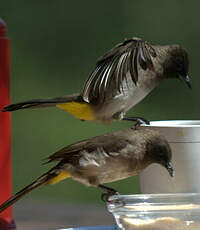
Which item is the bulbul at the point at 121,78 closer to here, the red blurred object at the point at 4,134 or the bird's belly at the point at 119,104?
the bird's belly at the point at 119,104

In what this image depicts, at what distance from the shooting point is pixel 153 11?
5.74ft

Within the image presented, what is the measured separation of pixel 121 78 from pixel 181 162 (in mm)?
165

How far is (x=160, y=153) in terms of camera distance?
0.88m

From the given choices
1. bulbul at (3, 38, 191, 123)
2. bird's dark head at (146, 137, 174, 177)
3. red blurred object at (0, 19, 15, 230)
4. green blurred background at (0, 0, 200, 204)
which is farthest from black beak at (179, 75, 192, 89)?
green blurred background at (0, 0, 200, 204)

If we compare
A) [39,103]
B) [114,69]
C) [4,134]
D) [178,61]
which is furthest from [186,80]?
[4,134]

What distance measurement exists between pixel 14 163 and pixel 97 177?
1.07 metres

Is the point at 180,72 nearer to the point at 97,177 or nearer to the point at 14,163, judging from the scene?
the point at 97,177

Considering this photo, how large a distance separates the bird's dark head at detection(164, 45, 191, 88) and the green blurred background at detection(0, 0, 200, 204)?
808mm

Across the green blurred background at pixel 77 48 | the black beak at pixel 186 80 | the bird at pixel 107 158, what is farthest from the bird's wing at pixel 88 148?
the green blurred background at pixel 77 48

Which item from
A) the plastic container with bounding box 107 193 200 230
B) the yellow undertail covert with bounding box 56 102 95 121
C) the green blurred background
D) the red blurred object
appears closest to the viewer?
the plastic container with bounding box 107 193 200 230

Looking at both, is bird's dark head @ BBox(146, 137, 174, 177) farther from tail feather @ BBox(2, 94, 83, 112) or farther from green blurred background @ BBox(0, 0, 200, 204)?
green blurred background @ BBox(0, 0, 200, 204)

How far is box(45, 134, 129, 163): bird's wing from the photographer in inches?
34.3

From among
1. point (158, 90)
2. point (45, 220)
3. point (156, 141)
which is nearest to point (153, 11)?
point (158, 90)

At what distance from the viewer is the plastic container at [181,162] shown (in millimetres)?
901
